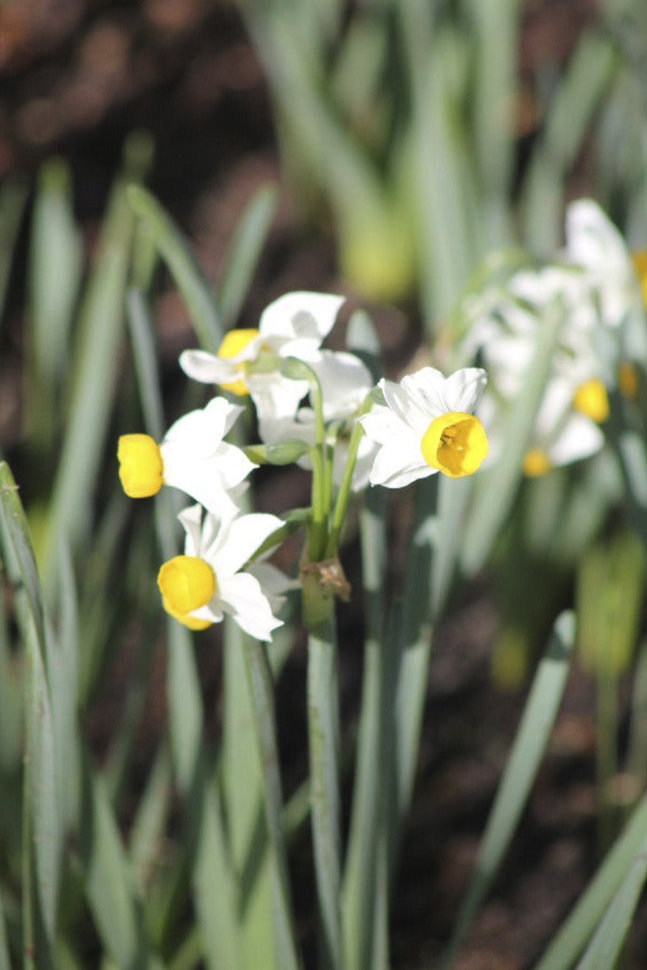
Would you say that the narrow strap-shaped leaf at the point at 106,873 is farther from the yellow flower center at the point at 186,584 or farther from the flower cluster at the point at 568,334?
the flower cluster at the point at 568,334

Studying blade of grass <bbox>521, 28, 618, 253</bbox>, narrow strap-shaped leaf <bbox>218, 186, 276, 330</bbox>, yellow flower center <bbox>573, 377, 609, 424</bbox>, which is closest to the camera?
yellow flower center <bbox>573, 377, 609, 424</bbox>

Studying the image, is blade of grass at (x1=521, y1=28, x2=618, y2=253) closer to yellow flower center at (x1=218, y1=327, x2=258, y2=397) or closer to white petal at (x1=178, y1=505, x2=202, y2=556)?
yellow flower center at (x1=218, y1=327, x2=258, y2=397)

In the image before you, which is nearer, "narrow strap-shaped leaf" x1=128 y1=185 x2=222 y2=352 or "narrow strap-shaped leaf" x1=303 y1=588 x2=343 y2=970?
"narrow strap-shaped leaf" x1=303 y1=588 x2=343 y2=970

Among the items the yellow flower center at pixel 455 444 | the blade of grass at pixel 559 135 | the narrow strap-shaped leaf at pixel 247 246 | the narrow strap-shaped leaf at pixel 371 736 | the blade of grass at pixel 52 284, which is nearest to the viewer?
the yellow flower center at pixel 455 444

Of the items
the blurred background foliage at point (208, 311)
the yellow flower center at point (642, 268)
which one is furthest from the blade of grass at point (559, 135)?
the yellow flower center at point (642, 268)

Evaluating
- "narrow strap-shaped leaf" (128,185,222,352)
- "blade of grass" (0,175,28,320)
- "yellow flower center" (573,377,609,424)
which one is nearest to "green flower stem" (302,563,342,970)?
"narrow strap-shaped leaf" (128,185,222,352)

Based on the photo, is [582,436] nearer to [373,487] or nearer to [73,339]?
[373,487]

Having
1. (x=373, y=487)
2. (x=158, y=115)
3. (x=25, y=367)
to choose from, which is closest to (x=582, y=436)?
(x=373, y=487)
